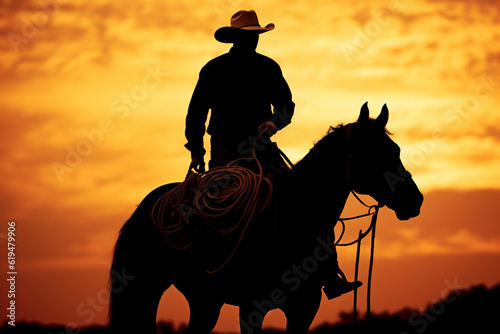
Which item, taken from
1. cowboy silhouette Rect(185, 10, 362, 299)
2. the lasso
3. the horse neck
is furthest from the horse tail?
the horse neck

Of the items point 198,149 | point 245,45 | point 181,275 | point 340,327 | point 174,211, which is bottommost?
point 340,327

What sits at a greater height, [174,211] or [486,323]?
[174,211]

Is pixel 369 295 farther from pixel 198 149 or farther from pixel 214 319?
pixel 198 149

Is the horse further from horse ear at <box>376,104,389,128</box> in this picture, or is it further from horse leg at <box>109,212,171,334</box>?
horse leg at <box>109,212,171,334</box>

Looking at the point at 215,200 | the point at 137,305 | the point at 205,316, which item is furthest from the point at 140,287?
the point at 215,200

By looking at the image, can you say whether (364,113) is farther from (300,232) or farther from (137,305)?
(137,305)

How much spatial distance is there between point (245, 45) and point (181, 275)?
3.39 m

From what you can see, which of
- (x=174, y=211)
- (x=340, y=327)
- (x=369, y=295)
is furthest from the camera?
(x=340, y=327)

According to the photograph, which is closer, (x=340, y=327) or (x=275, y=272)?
(x=275, y=272)

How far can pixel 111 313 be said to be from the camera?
9.71m

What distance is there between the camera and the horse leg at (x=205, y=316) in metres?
8.66

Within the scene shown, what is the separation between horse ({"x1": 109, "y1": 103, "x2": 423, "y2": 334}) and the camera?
25.5 feet

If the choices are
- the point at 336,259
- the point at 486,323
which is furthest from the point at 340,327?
the point at 336,259

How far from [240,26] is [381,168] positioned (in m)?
3.29
